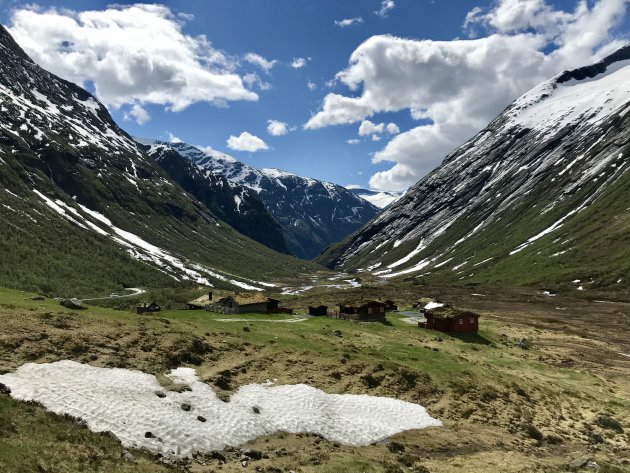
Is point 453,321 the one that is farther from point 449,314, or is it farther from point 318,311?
point 318,311

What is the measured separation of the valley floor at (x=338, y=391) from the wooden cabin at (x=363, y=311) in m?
26.0

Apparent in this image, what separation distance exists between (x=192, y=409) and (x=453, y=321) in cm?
6656

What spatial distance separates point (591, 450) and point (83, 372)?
126 feet

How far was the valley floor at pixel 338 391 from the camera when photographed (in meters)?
24.8

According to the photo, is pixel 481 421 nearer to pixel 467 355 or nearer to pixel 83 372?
pixel 467 355

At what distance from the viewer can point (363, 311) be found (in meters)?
96.6

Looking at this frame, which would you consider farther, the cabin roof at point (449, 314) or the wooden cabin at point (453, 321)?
Answer: the cabin roof at point (449, 314)

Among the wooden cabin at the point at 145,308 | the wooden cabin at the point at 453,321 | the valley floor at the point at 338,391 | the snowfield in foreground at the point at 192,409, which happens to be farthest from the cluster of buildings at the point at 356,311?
the snowfield in foreground at the point at 192,409

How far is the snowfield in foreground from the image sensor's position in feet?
89.5

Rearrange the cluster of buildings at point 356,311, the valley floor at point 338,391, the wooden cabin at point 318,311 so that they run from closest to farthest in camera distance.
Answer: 1. the valley floor at point 338,391
2. the cluster of buildings at point 356,311
3. the wooden cabin at point 318,311

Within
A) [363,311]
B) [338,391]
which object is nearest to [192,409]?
A: [338,391]

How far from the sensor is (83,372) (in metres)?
32.0

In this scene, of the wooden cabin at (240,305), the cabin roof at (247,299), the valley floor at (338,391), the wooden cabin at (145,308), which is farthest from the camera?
the wooden cabin at (145,308)

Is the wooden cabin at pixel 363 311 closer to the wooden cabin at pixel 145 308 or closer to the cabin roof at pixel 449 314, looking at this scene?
the cabin roof at pixel 449 314
